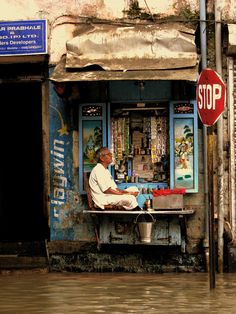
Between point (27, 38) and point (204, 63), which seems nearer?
point (204, 63)

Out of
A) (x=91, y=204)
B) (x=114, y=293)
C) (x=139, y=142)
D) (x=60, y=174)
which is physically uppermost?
(x=139, y=142)

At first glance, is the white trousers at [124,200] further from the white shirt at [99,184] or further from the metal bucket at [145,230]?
the metal bucket at [145,230]

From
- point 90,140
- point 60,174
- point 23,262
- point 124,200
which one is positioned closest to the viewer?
point 124,200

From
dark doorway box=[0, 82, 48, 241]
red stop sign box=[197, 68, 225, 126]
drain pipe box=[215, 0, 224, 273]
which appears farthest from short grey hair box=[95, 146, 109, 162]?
dark doorway box=[0, 82, 48, 241]

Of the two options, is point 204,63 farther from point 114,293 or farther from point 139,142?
point 114,293

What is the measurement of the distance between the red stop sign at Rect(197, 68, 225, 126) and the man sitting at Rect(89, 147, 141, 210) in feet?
7.52

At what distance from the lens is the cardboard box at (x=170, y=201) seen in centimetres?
1351

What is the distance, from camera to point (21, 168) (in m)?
17.3

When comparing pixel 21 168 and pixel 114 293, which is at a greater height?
pixel 21 168

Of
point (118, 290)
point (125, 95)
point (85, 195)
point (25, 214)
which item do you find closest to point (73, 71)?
point (125, 95)

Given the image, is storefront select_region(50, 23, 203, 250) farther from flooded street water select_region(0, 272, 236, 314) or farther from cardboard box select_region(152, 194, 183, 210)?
flooded street water select_region(0, 272, 236, 314)

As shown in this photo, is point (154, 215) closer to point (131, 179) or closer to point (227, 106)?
point (131, 179)

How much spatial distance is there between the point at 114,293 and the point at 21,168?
240 inches

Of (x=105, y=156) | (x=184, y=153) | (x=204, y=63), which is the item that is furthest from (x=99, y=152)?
(x=204, y=63)
